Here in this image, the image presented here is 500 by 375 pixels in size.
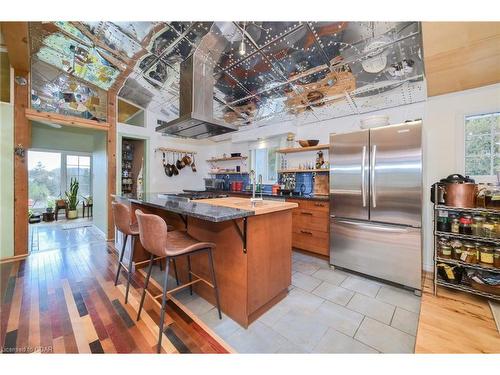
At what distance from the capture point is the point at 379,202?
8.10ft

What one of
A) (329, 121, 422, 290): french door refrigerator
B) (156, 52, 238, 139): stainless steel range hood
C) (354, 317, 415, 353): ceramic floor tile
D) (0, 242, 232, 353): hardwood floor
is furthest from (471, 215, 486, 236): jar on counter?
(156, 52, 238, 139): stainless steel range hood

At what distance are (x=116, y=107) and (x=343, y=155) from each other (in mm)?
4467

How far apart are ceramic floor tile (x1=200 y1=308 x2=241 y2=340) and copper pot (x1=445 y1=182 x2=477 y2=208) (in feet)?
7.96

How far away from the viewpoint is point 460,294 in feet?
7.20

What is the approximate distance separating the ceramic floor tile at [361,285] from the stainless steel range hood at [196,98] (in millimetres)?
2336

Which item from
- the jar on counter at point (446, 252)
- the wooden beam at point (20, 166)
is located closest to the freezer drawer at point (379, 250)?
the jar on counter at point (446, 252)

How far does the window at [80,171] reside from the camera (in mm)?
6707

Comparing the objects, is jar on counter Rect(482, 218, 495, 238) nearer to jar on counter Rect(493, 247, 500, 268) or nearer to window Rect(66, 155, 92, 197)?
jar on counter Rect(493, 247, 500, 268)

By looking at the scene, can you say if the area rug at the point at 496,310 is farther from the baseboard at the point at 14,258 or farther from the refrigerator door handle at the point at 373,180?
the baseboard at the point at 14,258

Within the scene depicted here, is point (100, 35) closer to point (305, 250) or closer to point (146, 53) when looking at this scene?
point (146, 53)

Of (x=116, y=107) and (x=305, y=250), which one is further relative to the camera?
(x=116, y=107)

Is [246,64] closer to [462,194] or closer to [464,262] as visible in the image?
[462,194]

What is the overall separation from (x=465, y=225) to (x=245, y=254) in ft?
7.36
